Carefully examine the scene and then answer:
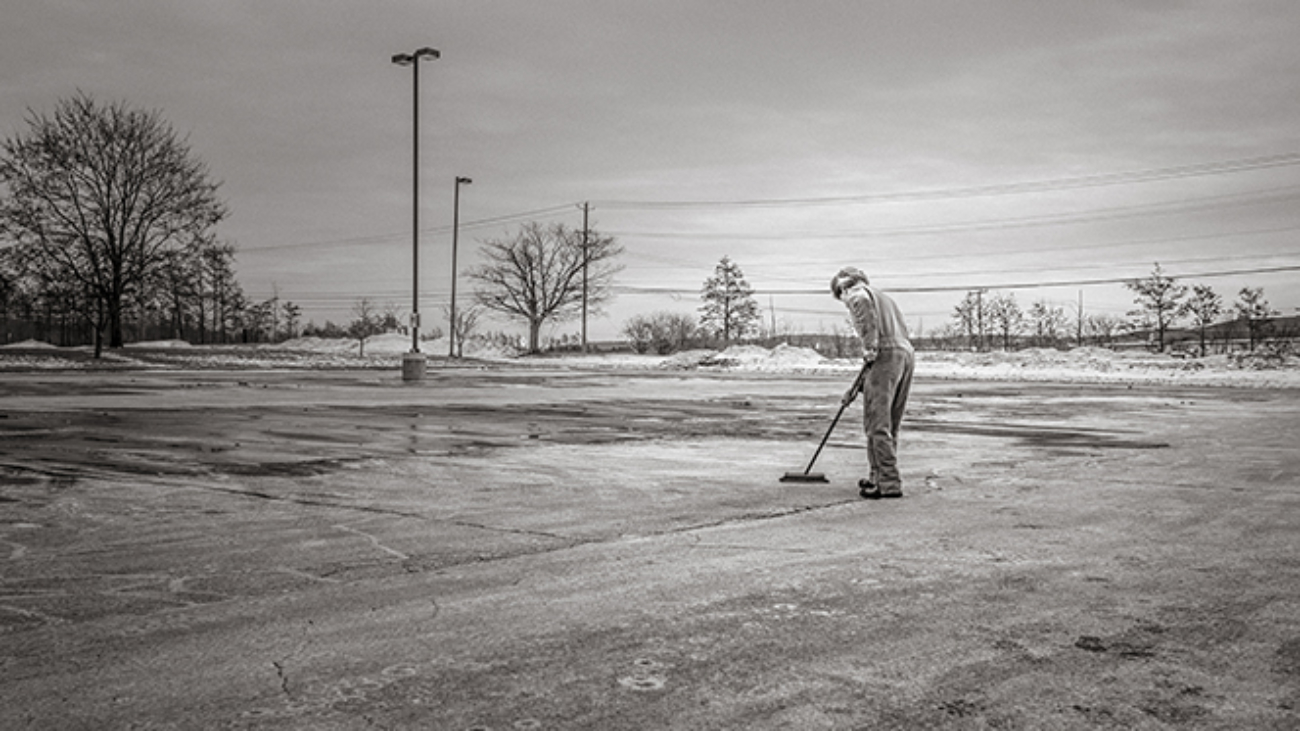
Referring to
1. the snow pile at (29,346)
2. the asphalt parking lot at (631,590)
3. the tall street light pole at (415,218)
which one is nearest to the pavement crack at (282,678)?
the asphalt parking lot at (631,590)

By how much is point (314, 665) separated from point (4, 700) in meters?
0.91

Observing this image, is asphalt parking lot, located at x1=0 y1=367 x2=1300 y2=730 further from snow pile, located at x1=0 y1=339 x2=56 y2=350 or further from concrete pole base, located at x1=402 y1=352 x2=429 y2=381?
snow pile, located at x1=0 y1=339 x2=56 y2=350

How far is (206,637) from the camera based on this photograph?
378 centimetres

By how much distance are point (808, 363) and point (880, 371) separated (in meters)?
47.7

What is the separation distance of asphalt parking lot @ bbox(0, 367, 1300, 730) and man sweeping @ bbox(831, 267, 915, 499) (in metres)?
0.31

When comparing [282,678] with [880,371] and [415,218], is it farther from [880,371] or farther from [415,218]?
[415,218]

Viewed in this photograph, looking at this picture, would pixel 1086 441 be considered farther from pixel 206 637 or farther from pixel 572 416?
pixel 206 637

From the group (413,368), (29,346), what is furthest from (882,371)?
(29,346)

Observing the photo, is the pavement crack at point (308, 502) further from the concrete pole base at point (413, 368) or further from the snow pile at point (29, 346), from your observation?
the snow pile at point (29, 346)

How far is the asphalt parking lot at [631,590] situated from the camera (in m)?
3.11

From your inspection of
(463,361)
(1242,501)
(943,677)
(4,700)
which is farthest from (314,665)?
(463,361)

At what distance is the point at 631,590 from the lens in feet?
15.0

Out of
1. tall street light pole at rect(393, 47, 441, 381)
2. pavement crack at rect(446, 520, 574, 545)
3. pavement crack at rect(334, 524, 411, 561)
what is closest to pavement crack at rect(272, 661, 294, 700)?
pavement crack at rect(334, 524, 411, 561)

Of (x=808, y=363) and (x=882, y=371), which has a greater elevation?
(x=882, y=371)
